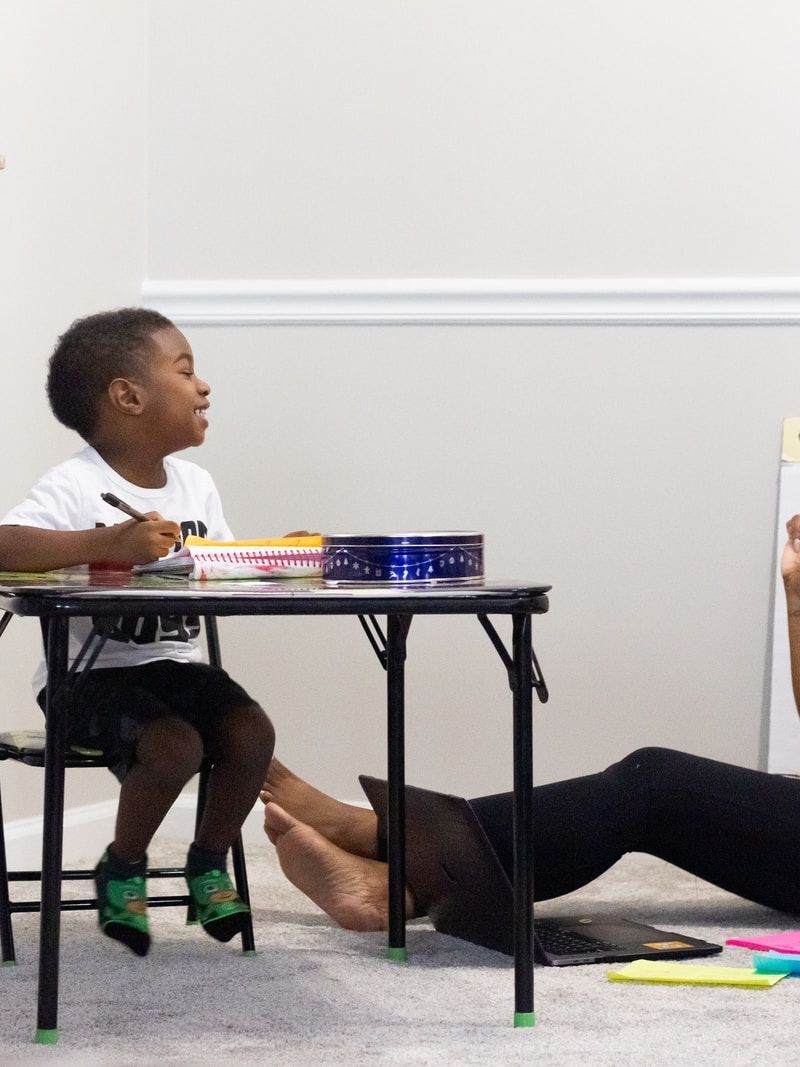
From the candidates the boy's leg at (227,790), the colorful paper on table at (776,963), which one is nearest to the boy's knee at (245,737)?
the boy's leg at (227,790)

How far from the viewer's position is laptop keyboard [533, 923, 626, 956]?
6.28 feet

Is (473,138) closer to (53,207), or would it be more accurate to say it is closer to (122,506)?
(53,207)

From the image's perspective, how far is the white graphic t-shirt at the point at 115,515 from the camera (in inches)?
74.3

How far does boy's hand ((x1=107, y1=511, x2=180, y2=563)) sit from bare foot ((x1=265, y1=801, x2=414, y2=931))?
23.8 inches

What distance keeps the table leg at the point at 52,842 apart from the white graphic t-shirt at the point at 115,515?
1.26ft

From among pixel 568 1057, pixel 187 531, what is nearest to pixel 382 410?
pixel 187 531

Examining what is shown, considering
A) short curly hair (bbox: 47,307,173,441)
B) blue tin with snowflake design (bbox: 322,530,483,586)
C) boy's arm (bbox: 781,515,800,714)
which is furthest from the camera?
boy's arm (bbox: 781,515,800,714)

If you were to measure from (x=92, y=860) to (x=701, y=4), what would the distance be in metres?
1.96

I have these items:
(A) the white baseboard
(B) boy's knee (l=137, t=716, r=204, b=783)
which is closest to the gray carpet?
(B) boy's knee (l=137, t=716, r=204, b=783)

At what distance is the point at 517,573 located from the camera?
2.74 m

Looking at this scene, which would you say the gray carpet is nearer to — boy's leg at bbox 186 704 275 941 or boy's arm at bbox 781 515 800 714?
boy's leg at bbox 186 704 275 941

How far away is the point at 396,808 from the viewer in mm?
1961

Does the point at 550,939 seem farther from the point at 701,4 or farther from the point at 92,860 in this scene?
the point at 701,4

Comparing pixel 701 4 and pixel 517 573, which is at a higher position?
pixel 701 4
